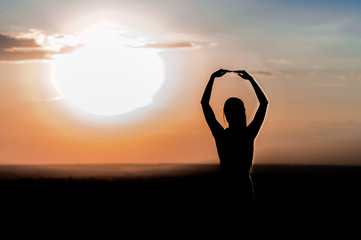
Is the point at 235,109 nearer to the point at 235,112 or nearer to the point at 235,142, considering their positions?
the point at 235,112

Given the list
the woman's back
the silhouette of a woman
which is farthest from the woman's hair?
the woman's back

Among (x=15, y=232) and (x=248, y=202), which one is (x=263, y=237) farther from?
(x=15, y=232)

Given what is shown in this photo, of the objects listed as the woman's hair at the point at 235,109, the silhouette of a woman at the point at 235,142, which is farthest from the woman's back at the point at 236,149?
the woman's hair at the point at 235,109

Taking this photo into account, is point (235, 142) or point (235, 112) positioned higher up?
point (235, 112)

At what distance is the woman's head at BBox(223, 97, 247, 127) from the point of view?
6164 millimetres

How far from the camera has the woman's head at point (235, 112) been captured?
616 centimetres

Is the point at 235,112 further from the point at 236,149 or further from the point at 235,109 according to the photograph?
the point at 236,149

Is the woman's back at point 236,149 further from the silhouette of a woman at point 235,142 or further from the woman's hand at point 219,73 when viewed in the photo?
the woman's hand at point 219,73

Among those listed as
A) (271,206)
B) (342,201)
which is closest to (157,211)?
(271,206)

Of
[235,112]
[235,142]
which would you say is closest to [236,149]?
[235,142]

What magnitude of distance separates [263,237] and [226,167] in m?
0.86

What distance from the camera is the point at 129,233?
1362 centimetres

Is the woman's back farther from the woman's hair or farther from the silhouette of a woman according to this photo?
the woman's hair

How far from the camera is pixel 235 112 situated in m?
6.18
